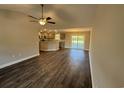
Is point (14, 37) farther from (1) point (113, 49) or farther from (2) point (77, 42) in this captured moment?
(2) point (77, 42)

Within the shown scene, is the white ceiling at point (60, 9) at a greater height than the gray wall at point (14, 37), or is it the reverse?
the white ceiling at point (60, 9)

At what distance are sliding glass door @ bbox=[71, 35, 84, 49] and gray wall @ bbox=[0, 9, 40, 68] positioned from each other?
271 inches

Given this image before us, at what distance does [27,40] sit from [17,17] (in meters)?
1.60

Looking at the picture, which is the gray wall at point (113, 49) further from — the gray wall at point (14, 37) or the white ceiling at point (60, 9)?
the gray wall at point (14, 37)

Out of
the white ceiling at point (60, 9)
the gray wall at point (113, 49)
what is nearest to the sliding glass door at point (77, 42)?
the white ceiling at point (60, 9)

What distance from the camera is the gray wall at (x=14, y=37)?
463 cm

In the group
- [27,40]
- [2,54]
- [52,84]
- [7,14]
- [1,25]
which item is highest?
[7,14]

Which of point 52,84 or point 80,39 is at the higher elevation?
point 80,39

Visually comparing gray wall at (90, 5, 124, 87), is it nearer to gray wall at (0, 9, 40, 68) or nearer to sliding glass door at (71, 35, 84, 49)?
gray wall at (0, 9, 40, 68)

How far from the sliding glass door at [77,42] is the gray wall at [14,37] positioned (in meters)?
6.87

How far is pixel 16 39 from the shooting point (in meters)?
5.46

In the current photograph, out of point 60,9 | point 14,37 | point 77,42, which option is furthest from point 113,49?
point 77,42
